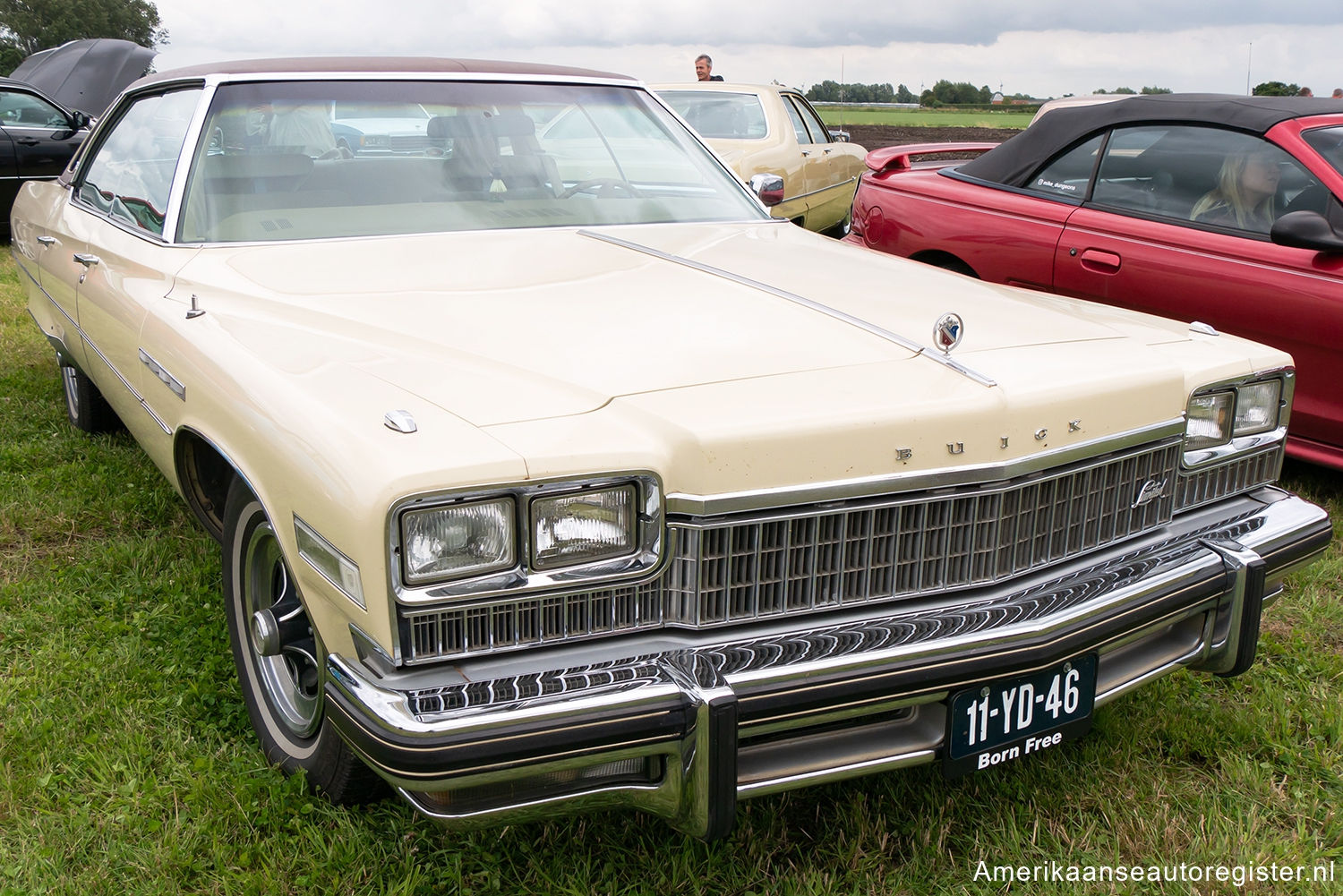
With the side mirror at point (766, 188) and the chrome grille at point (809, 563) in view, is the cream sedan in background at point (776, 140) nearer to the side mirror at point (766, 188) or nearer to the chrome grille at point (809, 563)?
the side mirror at point (766, 188)

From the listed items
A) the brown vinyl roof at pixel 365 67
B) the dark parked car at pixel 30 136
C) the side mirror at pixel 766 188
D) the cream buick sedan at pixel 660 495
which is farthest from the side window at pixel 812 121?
the cream buick sedan at pixel 660 495

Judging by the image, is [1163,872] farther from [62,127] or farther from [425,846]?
[62,127]

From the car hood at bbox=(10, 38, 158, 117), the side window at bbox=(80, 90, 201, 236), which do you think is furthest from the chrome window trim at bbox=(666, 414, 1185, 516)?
the car hood at bbox=(10, 38, 158, 117)

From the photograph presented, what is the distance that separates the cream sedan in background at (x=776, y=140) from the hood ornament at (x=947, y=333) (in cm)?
597

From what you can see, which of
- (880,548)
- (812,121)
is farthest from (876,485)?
(812,121)

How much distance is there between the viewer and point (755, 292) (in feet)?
7.98

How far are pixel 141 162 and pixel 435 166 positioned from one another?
109cm

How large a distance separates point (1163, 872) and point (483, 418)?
61.6 inches

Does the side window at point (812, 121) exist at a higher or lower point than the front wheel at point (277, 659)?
higher

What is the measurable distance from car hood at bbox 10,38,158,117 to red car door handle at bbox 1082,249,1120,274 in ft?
41.2

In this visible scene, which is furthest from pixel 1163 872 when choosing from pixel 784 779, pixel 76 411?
pixel 76 411

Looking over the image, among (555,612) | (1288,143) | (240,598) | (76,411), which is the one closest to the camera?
(555,612)

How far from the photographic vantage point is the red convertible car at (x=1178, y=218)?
3.80 meters

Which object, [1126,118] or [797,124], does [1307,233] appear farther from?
[797,124]
